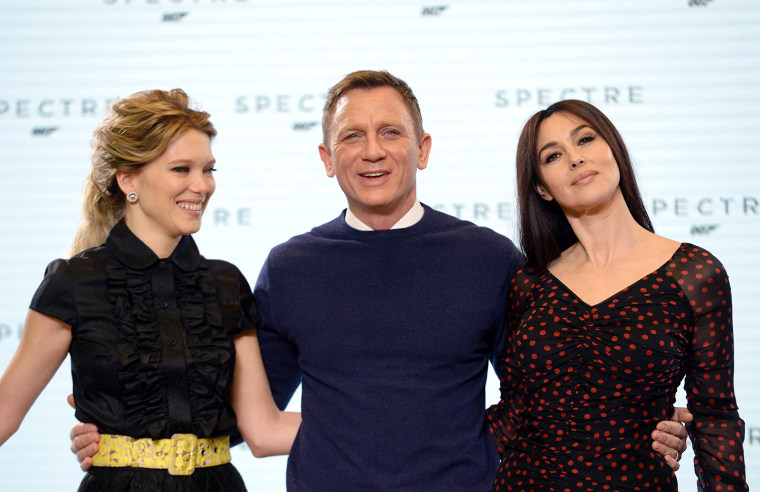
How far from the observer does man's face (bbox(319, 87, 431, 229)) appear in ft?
A: 6.95

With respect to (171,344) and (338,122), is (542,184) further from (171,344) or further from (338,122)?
(171,344)

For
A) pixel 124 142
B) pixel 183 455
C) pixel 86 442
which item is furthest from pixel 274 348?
pixel 124 142

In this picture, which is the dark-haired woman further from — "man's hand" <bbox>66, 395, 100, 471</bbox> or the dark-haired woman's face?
"man's hand" <bbox>66, 395, 100, 471</bbox>

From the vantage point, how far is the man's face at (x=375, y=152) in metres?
2.12

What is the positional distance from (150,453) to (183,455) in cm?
7

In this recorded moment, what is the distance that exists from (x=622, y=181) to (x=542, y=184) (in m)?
0.20

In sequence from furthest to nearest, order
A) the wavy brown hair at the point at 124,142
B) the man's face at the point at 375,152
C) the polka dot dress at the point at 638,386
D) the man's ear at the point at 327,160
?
the man's ear at the point at 327,160, the man's face at the point at 375,152, the wavy brown hair at the point at 124,142, the polka dot dress at the point at 638,386

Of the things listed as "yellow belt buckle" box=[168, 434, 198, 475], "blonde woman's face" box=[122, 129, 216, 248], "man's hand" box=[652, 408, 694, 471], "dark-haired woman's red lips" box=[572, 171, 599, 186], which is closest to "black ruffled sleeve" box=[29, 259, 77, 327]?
"blonde woman's face" box=[122, 129, 216, 248]

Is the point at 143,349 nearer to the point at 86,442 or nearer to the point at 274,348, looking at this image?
the point at 86,442

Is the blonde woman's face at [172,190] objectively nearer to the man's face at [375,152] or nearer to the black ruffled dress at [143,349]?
the black ruffled dress at [143,349]

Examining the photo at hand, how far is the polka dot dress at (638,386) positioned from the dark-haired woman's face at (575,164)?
0.24 metres

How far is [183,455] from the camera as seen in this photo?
1.85m

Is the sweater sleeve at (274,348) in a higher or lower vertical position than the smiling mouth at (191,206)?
lower

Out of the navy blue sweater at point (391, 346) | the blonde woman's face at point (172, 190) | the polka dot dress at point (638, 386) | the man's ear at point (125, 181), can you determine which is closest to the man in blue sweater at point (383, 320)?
the navy blue sweater at point (391, 346)
